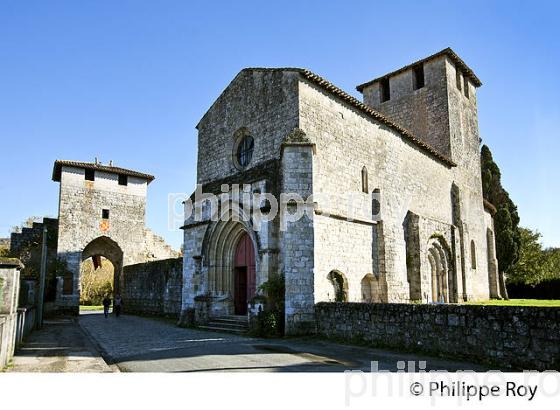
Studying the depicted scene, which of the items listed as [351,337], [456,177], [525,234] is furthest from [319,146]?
[525,234]

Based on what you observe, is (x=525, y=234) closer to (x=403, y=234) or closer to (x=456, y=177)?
(x=456, y=177)

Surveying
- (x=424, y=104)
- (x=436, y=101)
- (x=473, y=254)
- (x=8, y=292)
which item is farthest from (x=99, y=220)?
(x=473, y=254)

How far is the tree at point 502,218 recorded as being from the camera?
26.2 m

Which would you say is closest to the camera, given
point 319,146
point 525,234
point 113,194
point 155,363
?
point 155,363

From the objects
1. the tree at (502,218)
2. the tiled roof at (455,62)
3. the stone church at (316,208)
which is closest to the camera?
the stone church at (316,208)

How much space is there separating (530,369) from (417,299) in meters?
8.83

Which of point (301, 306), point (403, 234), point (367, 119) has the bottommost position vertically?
point (301, 306)

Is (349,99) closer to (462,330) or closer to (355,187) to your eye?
(355,187)

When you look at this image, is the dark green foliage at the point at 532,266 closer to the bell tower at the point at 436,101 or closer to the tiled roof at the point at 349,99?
the bell tower at the point at 436,101

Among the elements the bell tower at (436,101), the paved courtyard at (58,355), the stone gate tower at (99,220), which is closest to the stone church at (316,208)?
the bell tower at (436,101)

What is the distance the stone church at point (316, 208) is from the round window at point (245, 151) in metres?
0.04

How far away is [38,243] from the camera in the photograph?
2194cm

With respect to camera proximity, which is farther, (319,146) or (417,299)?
(417,299)

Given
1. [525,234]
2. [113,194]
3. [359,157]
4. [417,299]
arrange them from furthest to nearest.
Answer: [525,234] < [113,194] < [417,299] < [359,157]
